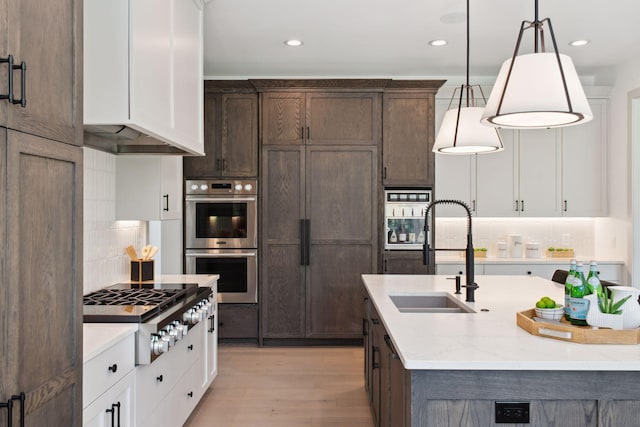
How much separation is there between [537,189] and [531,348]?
3.82 metres

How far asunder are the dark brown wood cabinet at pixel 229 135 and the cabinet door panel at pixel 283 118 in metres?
0.11

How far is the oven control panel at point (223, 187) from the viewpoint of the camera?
16.4ft

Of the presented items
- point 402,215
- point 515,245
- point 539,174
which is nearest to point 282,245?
point 402,215

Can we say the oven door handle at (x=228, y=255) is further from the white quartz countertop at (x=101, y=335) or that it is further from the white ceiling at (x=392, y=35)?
the white quartz countertop at (x=101, y=335)

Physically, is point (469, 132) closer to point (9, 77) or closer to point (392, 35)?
point (392, 35)

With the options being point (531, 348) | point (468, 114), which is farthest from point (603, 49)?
point (531, 348)

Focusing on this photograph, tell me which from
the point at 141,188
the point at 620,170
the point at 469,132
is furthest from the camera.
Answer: the point at 620,170

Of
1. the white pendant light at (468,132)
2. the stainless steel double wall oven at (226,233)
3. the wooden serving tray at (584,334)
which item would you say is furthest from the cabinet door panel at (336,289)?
the wooden serving tray at (584,334)

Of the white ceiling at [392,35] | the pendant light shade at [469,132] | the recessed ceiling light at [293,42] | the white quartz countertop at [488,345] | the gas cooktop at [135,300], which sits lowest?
the white quartz countertop at [488,345]

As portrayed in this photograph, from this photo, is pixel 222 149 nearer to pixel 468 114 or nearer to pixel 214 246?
pixel 214 246

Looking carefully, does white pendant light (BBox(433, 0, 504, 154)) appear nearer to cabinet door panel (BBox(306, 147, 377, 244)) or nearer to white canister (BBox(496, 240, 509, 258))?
cabinet door panel (BBox(306, 147, 377, 244))

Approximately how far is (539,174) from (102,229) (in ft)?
13.6

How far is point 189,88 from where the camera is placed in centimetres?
315

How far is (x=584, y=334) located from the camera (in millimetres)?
1854
